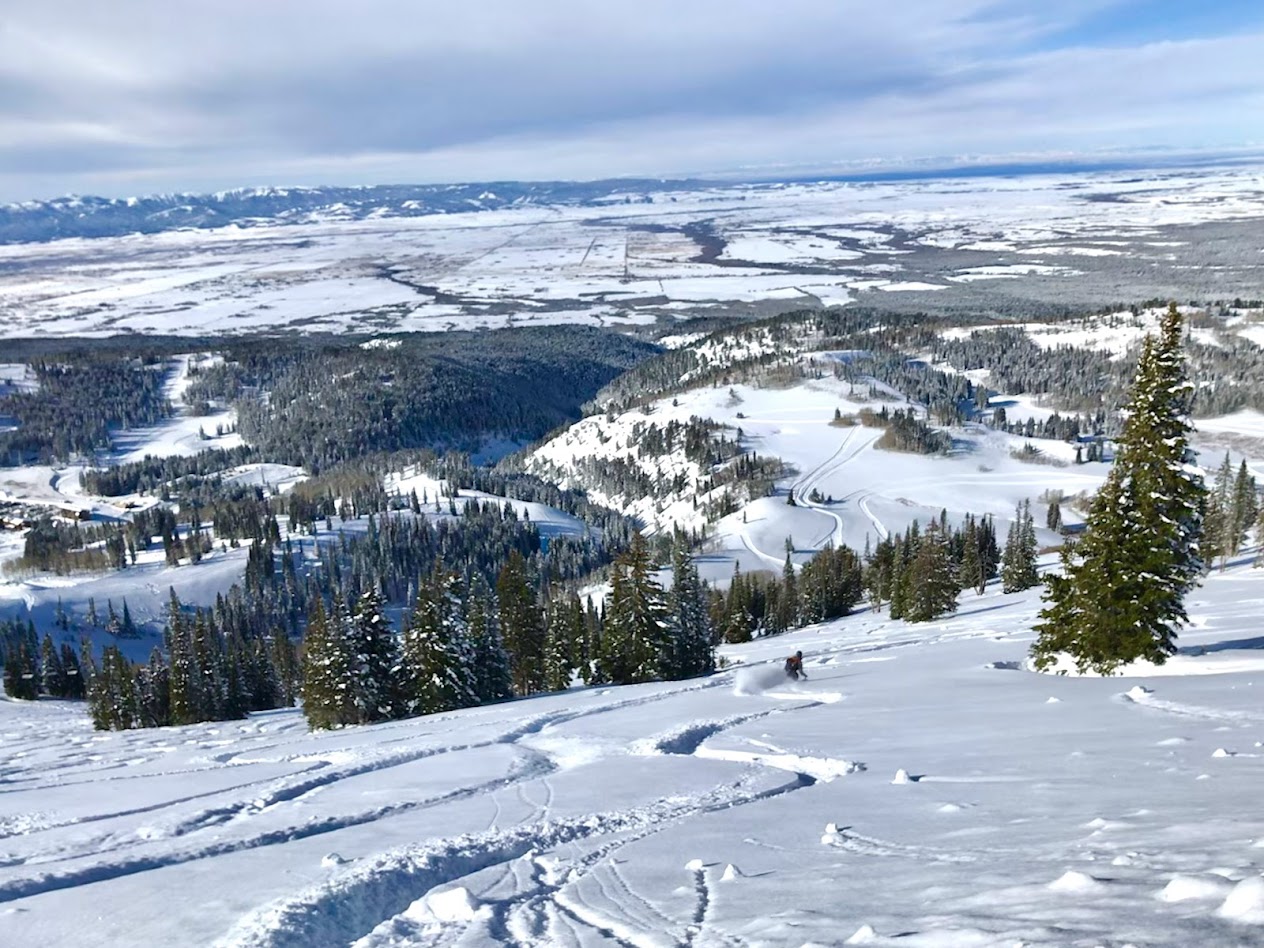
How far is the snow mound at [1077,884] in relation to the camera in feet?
23.0

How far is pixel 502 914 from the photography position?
9.17 m

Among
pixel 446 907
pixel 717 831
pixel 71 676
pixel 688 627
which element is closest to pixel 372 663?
pixel 688 627

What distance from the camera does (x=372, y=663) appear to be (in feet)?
144

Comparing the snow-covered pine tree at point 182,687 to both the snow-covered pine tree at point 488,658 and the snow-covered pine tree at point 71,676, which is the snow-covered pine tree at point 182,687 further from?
the snow-covered pine tree at point 71,676

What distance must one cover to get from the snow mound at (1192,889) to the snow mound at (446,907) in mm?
6456

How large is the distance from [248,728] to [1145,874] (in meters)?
43.0

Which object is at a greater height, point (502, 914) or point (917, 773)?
point (502, 914)

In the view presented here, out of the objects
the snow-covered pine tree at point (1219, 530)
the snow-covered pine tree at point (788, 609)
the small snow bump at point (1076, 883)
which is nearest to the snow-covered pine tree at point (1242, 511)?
the snow-covered pine tree at point (1219, 530)

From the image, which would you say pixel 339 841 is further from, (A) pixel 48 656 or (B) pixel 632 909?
(A) pixel 48 656

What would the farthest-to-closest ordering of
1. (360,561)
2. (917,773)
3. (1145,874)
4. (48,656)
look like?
(360,561) < (48,656) < (917,773) < (1145,874)

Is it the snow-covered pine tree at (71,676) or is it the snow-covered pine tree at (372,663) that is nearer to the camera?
the snow-covered pine tree at (372,663)

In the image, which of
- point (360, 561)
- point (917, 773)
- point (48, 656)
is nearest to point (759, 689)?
point (917, 773)

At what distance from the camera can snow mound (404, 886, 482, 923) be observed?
914cm

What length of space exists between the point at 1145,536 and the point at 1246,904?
74.0ft
